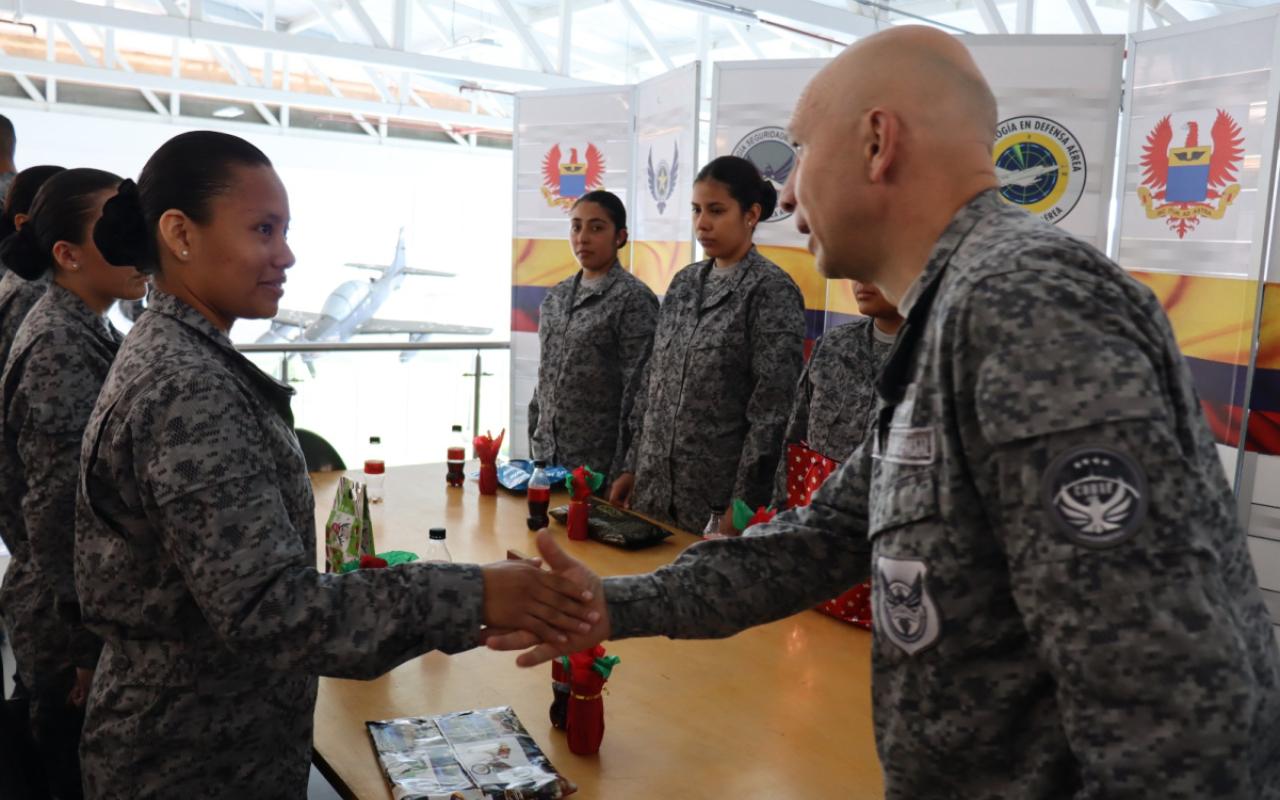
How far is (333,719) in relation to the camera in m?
1.74

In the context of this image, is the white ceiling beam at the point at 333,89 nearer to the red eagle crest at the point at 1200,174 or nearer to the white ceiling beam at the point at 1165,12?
the white ceiling beam at the point at 1165,12

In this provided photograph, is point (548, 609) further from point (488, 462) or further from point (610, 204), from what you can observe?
point (610, 204)

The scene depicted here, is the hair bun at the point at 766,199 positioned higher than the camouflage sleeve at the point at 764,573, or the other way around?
the hair bun at the point at 766,199

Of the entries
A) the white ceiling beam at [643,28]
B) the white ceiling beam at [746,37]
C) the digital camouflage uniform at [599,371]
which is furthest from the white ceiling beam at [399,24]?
the digital camouflage uniform at [599,371]

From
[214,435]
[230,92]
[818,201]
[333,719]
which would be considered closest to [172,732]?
[333,719]

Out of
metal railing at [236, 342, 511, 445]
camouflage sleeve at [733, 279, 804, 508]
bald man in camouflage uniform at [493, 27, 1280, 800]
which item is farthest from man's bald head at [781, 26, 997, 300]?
metal railing at [236, 342, 511, 445]

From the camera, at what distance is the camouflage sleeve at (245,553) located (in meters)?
1.29

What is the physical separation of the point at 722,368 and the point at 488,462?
844 mm

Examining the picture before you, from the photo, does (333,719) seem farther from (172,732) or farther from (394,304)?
(394,304)

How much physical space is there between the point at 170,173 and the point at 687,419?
2.22 m

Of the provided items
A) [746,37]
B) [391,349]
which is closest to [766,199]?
[391,349]

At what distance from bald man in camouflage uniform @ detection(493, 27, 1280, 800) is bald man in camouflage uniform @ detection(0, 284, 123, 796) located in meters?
1.51

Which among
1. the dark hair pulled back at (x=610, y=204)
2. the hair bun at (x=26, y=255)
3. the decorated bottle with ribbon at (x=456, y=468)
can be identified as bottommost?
the decorated bottle with ribbon at (x=456, y=468)

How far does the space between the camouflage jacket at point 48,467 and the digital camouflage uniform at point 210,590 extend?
0.51 meters
